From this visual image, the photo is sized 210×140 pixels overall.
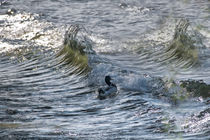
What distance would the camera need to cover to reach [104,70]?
8.62 m

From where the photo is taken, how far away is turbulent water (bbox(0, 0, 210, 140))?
5.88 meters

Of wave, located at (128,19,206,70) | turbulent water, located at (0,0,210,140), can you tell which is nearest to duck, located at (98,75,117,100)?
turbulent water, located at (0,0,210,140)

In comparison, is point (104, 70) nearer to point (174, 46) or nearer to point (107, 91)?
point (107, 91)

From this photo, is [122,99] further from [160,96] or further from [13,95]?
[13,95]

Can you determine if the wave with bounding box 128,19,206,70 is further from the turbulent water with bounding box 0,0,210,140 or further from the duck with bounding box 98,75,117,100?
the duck with bounding box 98,75,117,100

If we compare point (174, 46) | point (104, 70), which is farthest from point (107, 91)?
point (174, 46)

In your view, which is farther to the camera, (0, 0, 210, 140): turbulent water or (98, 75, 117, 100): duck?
(98, 75, 117, 100): duck

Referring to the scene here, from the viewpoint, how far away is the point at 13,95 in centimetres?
730

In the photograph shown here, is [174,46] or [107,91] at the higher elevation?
[174,46]

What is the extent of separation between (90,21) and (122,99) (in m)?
6.15

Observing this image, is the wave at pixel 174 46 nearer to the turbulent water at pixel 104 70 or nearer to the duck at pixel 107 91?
the turbulent water at pixel 104 70

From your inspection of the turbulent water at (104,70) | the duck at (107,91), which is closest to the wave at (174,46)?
the turbulent water at (104,70)

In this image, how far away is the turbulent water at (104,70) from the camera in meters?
5.88

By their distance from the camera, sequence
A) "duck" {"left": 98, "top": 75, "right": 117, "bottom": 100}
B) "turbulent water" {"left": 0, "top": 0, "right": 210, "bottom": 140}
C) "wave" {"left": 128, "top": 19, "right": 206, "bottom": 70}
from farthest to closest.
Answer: "wave" {"left": 128, "top": 19, "right": 206, "bottom": 70} → "duck" {"left": 98, "top": 75, "right": 117, "bottom": 100} → "turbulent water" {"left": 0, "top": 0, "right": 210, "bottom": 140}
